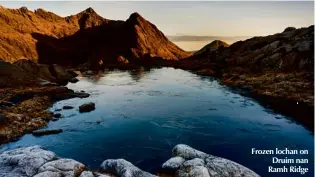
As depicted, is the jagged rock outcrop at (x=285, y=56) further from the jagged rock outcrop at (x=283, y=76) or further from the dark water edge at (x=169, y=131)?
the dark water edge at (x=169, y=131)

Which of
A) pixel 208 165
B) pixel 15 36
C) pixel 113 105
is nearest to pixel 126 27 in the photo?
pixel 15 36

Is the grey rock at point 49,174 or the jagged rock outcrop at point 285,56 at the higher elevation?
the jagged rock outcrop at point 285,56

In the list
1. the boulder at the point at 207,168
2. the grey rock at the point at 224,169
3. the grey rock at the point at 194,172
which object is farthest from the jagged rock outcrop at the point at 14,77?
the grey rock at the point at 224,169

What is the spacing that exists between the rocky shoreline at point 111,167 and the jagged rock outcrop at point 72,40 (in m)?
112

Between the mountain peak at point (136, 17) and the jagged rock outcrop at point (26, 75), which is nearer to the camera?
the jagged rock outcrop at point (26, 75)

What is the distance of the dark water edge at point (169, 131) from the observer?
2433 centimetres

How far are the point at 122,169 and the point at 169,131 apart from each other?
1253 centimetres

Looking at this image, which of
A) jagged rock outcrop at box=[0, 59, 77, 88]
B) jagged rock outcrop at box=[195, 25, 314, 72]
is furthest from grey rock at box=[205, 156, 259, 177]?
jagged rock outcrop at box=[0, 59, 77, 88]

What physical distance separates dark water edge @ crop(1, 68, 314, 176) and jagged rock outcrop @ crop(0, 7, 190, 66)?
93618 mm

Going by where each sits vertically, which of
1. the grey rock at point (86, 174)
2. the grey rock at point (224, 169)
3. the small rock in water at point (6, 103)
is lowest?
the grey rock at point (224, 169)

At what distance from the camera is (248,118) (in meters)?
34.8

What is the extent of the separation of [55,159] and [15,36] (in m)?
137

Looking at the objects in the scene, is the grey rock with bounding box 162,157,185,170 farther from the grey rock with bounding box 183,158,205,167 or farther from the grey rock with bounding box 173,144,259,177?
the grey rock with bounding box 183,158,205,167

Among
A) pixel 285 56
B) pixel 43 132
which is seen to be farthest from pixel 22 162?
pixel 285 56
